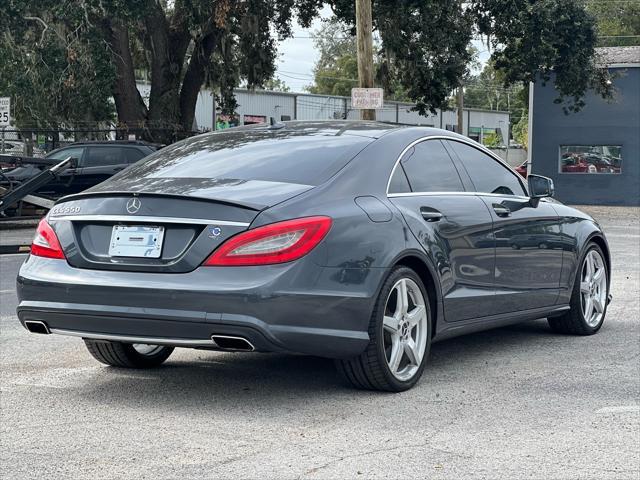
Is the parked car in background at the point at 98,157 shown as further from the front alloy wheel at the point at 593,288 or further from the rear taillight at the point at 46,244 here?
the rear taillight at the point at 46,244

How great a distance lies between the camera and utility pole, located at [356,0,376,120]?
74.6 ft

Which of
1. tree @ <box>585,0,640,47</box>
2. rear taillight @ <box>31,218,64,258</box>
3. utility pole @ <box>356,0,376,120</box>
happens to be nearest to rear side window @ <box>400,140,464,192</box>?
rear taillight @ <box>31,218,64,258</box>

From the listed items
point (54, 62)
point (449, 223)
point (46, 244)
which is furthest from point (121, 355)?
point (54, 62)

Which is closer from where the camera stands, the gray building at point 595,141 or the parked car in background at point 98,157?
the parked car in background at point 98,157

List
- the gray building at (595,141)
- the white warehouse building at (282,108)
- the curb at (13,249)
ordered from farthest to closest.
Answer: the white warehouse building at (282,108)
the gray building at (595,141)
the curb at (13,249)

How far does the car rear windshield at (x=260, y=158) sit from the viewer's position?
6.17 meters

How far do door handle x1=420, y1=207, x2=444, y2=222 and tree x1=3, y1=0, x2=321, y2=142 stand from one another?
20802 mm

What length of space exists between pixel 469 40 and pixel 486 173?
23853 millimetres

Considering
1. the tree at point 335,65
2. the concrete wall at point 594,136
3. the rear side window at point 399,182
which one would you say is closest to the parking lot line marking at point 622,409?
the rear side window at point 399,182

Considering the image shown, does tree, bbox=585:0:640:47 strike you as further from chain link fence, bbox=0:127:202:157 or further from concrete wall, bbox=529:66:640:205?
chain link fence, bbox=0:127:202:157

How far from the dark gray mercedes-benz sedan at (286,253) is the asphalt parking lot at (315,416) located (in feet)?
1.11

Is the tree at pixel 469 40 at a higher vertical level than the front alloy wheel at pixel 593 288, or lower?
higher

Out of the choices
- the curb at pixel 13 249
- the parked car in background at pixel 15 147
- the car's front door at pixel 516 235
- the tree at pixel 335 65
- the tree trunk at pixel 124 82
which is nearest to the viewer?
the car's front door at pixel 516 235

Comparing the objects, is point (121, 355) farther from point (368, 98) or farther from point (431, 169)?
point (368, 98)
